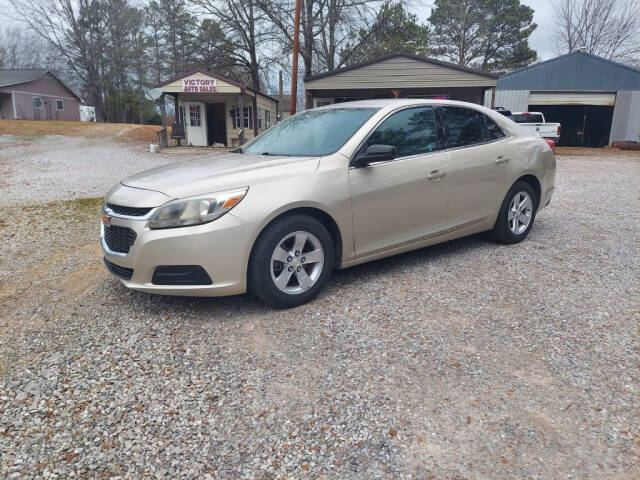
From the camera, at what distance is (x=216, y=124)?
24.5 meters

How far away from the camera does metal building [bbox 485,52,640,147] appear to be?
23.9m

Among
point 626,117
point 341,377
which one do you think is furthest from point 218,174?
point 626,117

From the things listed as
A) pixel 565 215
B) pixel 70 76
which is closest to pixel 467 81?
pixel 565 215

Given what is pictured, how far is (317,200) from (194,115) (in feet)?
72.5

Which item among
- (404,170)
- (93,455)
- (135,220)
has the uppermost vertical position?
(404,170)

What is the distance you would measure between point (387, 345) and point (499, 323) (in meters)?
0.88

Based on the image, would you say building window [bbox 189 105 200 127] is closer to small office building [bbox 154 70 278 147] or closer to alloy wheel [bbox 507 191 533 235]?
small office building [bbox 154 70 278 147]

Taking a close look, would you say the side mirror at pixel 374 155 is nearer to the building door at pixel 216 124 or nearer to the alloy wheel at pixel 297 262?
the alloy wheel at pixel 297 262

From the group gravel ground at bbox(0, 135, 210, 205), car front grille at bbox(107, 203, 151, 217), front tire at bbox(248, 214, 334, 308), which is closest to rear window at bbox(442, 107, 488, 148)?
front tire at bbox(248, 214, 334, 308)

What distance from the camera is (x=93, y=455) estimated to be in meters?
2.16

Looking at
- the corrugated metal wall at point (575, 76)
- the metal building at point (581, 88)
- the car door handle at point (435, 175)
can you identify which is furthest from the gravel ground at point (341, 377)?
the corrugated metal wall at point (575, 76)

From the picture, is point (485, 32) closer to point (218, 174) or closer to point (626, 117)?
point (626, 117)

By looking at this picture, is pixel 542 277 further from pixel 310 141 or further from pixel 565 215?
pixel 565 215

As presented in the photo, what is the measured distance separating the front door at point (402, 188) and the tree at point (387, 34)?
77.9ft
